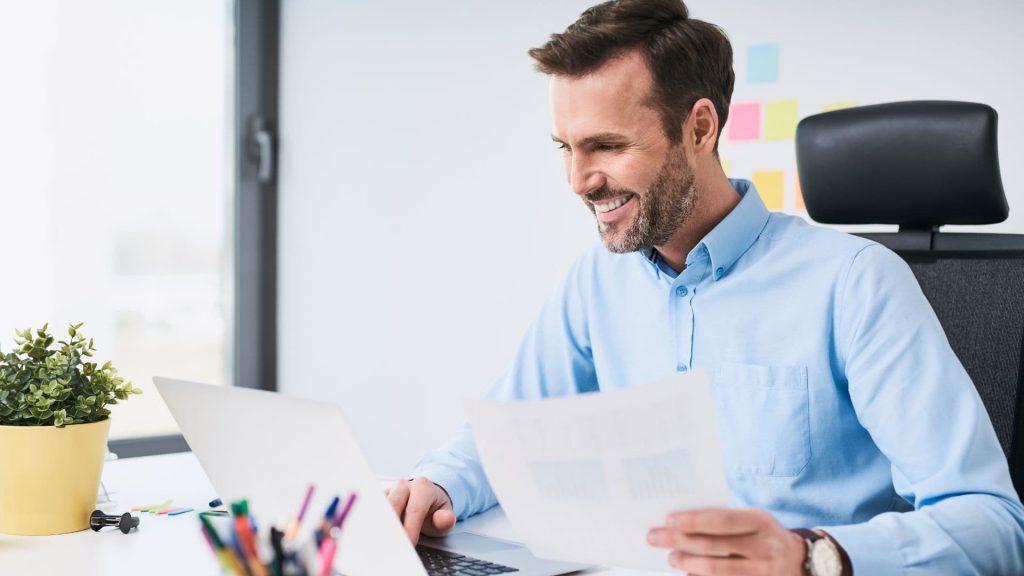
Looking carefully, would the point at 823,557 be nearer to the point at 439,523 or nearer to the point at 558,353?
the point at 439,523

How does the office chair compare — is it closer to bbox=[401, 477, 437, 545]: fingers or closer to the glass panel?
bbox=[401, 477, 437, 545]: fingers

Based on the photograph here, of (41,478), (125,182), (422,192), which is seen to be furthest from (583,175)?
(125,182)

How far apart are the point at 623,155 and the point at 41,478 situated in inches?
31.4

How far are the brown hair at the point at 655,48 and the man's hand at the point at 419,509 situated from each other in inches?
22.0

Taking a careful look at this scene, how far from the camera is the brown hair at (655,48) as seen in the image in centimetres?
131

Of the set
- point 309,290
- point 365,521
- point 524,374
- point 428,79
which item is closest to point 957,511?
point 365,521

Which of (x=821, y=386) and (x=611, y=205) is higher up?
(x=611, y=205)

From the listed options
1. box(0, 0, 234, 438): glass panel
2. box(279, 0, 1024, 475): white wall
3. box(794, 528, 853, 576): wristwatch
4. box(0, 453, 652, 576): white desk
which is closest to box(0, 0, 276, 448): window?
box(0, 0, 234, 438): glass panel

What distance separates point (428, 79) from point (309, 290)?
74 cm

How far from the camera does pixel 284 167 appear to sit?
10.1 feet

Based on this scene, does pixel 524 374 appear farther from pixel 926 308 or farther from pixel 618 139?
pixel 926 308

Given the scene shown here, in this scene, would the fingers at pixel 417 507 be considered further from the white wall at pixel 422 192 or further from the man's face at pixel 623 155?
the white wall at pixel 422 192

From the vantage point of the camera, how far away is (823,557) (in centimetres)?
90

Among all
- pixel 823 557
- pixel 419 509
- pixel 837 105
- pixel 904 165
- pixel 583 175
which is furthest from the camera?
pixel 837 105
